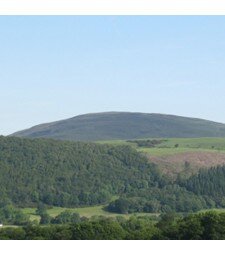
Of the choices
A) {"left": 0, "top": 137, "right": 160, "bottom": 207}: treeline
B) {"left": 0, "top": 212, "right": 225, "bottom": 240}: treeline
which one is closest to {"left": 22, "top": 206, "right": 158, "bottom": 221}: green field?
{"left": 0, "top": 137, "right": 160, "bottom": 207}: treeline

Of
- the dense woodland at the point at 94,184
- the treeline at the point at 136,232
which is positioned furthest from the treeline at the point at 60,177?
the treeline at the point at 136,232

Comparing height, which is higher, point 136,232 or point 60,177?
point 60,177

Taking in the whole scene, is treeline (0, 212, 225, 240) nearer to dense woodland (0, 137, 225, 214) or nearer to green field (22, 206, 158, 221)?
green field (22, 206, 158, 221)

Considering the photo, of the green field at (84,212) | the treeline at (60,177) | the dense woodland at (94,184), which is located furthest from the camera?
the treeline at (60,177)

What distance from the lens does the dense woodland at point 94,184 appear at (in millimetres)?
165500

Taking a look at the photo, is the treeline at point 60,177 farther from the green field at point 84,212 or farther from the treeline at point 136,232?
the treeline at point 136,232

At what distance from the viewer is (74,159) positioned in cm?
19750

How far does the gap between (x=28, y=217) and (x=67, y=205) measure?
24521mm

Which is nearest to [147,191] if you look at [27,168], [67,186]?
[67,186]

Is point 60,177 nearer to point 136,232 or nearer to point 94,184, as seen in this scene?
point 94,184

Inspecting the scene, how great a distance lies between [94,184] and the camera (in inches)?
7180

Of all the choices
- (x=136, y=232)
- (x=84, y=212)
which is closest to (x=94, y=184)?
(x=84, y=212)

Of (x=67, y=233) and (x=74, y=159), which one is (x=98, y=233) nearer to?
(x=67, y=233)

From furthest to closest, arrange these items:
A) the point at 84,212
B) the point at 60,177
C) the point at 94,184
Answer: the point at 60,177 < the point at 94,184 < the point at 84,212
